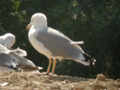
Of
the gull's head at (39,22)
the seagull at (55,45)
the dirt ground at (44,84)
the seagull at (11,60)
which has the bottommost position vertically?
the dirt ground at (44,84)

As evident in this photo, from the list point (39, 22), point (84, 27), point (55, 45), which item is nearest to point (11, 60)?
point (55, 45)

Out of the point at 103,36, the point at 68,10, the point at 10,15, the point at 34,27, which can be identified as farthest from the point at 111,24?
the point at 34,27

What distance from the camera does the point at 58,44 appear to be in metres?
7.91

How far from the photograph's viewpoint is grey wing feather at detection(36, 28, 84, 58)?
7820 millimetres

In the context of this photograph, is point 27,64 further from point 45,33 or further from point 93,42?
point 93,42

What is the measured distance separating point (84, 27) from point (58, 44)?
8103mm

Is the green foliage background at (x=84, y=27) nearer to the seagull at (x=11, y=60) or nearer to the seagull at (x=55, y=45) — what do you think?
the seagull at (x=55, y=45)

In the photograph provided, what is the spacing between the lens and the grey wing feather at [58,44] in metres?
7.82

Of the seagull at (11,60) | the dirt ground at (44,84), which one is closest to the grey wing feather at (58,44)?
the seagull at (11,60)

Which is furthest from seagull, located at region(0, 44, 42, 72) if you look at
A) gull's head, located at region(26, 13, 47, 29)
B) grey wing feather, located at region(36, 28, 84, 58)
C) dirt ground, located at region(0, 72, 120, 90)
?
gull's head, located at region(26, 13, 47, 29)

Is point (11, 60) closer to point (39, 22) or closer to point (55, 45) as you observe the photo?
point (55, 45)

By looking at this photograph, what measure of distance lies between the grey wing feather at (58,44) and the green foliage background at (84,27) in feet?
21.5

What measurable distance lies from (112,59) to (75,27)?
187cm

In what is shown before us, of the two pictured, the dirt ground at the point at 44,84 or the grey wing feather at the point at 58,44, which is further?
the grey wing feather at the point at 58,44
